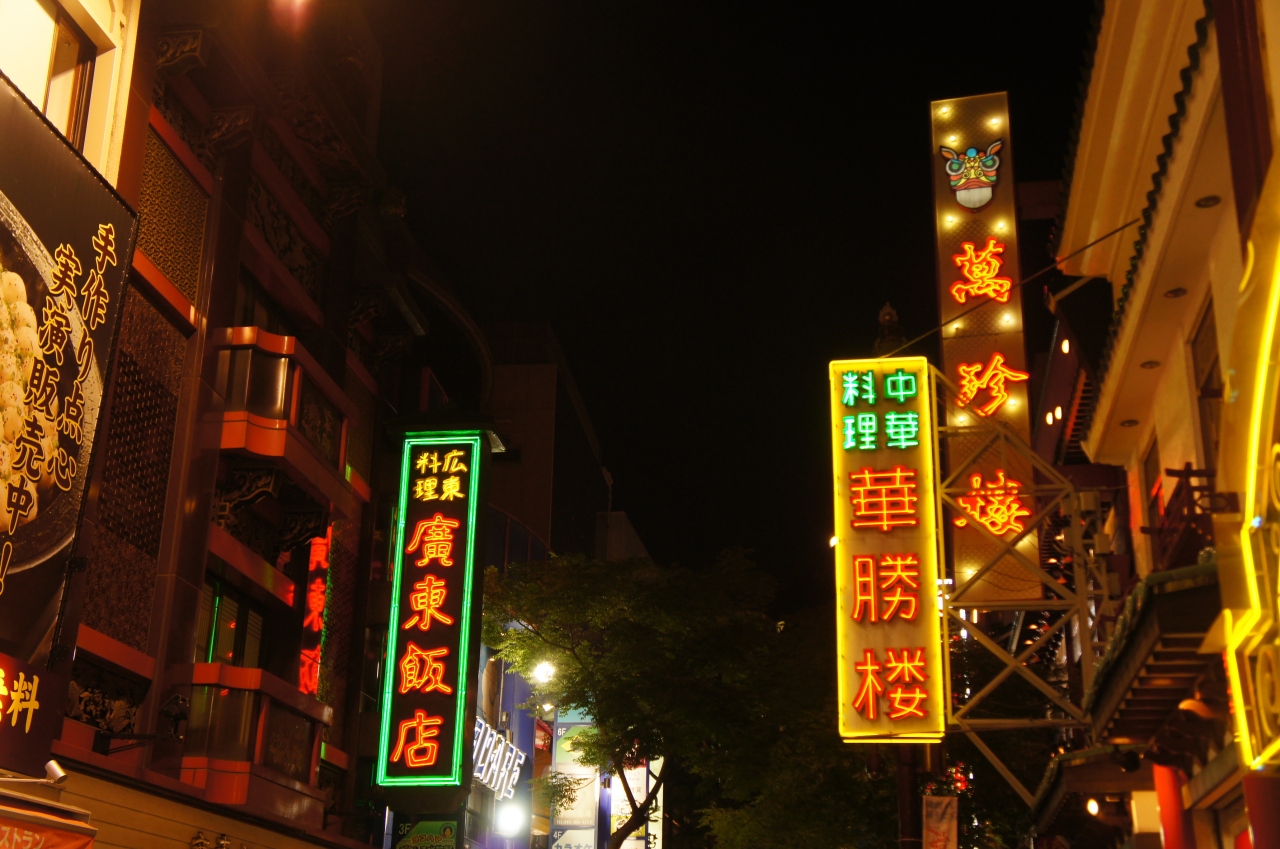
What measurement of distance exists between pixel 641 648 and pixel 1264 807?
2359cm

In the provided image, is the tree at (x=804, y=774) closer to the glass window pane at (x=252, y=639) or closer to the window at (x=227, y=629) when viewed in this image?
the glass window pane at (x=252, y=639)

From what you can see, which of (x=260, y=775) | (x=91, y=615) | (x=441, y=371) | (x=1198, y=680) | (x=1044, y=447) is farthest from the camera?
(x=441, y=371)

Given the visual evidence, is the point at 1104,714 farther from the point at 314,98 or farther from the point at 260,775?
the point at 314,98

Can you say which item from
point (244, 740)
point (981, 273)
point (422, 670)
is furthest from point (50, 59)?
point (981, 273)

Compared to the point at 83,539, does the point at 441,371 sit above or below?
above

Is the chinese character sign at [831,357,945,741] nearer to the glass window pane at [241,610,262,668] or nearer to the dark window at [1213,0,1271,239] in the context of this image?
the glass window pane at [241,610,262,668]

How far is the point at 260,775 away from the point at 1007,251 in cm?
1449

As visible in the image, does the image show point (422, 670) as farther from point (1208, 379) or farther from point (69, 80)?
point (1208, 379)

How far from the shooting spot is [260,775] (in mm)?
15820

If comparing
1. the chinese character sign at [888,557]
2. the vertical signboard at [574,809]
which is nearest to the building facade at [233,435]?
the chinese character sign at [888,557]

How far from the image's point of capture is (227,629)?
17.6 meters

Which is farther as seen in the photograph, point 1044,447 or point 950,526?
point 1044,447

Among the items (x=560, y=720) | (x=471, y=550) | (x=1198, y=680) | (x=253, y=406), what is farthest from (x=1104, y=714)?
(x=560, y=720)

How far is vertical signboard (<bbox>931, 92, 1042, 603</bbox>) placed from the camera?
19188mm
